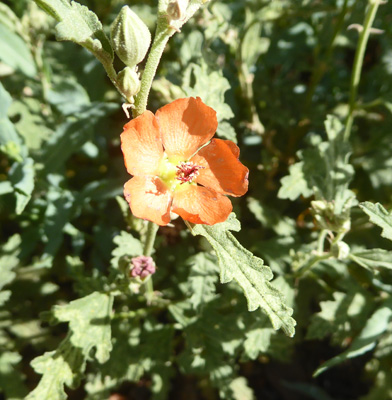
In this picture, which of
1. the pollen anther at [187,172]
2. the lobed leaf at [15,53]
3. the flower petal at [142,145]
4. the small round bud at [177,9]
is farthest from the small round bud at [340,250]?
the lobed leaf at [15,53]

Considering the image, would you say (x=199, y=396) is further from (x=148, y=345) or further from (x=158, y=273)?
(x=158, y=273)

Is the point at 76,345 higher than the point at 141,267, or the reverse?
the point at 141,267

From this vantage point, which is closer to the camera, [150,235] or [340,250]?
[150,235]

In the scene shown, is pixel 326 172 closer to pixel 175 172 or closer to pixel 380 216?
pixel 380 216

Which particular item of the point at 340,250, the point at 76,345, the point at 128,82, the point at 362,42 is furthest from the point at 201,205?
the point at 362,42

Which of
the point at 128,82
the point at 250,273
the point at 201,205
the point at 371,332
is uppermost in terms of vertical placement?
the point at 128,82

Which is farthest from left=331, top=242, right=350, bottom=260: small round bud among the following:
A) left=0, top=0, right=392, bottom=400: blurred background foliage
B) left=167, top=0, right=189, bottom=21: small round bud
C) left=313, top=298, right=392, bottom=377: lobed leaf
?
left=167, top=0, right=189, bottom=21: small round bud

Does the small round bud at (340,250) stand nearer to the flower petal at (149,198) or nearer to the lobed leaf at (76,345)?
the flower petal at (149,198)

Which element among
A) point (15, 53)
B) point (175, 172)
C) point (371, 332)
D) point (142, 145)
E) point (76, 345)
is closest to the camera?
point (142, 145)
